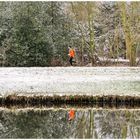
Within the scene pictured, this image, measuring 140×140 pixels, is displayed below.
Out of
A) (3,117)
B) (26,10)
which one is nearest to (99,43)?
(26,10)

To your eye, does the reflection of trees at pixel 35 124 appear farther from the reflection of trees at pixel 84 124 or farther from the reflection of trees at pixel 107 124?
the reflection of trees at pixel 107 124

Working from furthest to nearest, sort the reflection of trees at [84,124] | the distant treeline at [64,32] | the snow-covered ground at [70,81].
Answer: the distant treeline at [64,32] < the snow-covered ground at [70,81] < the reflection of trees at [84,124]

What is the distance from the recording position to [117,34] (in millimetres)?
53469

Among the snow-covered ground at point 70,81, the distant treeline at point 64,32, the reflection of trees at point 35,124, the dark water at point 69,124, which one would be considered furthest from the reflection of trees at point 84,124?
the distant treeline at point 64,32

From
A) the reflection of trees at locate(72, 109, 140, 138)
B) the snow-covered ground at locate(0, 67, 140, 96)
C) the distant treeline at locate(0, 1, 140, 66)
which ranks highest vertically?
the distant treeline at locate(0, 1, 140, 66)

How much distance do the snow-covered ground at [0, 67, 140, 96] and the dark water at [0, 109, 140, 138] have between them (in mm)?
2244

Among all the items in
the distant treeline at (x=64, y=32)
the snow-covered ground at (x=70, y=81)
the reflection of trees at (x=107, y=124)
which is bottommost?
the reflection of trees at (x=107, y=124)

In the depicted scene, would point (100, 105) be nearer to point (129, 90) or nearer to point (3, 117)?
point (129, 90)

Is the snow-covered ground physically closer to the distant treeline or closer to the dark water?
the dark water

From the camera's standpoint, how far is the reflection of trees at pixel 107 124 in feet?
61.7

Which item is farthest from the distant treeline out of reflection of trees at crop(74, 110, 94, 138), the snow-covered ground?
reflection of trees at crop(74, 110, 94, 138)

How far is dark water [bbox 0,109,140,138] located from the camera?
18.9 m

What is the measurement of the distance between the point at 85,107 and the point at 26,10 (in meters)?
26.2

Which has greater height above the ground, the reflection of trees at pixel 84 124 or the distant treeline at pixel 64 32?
the distant treeline at pixel 64 32
